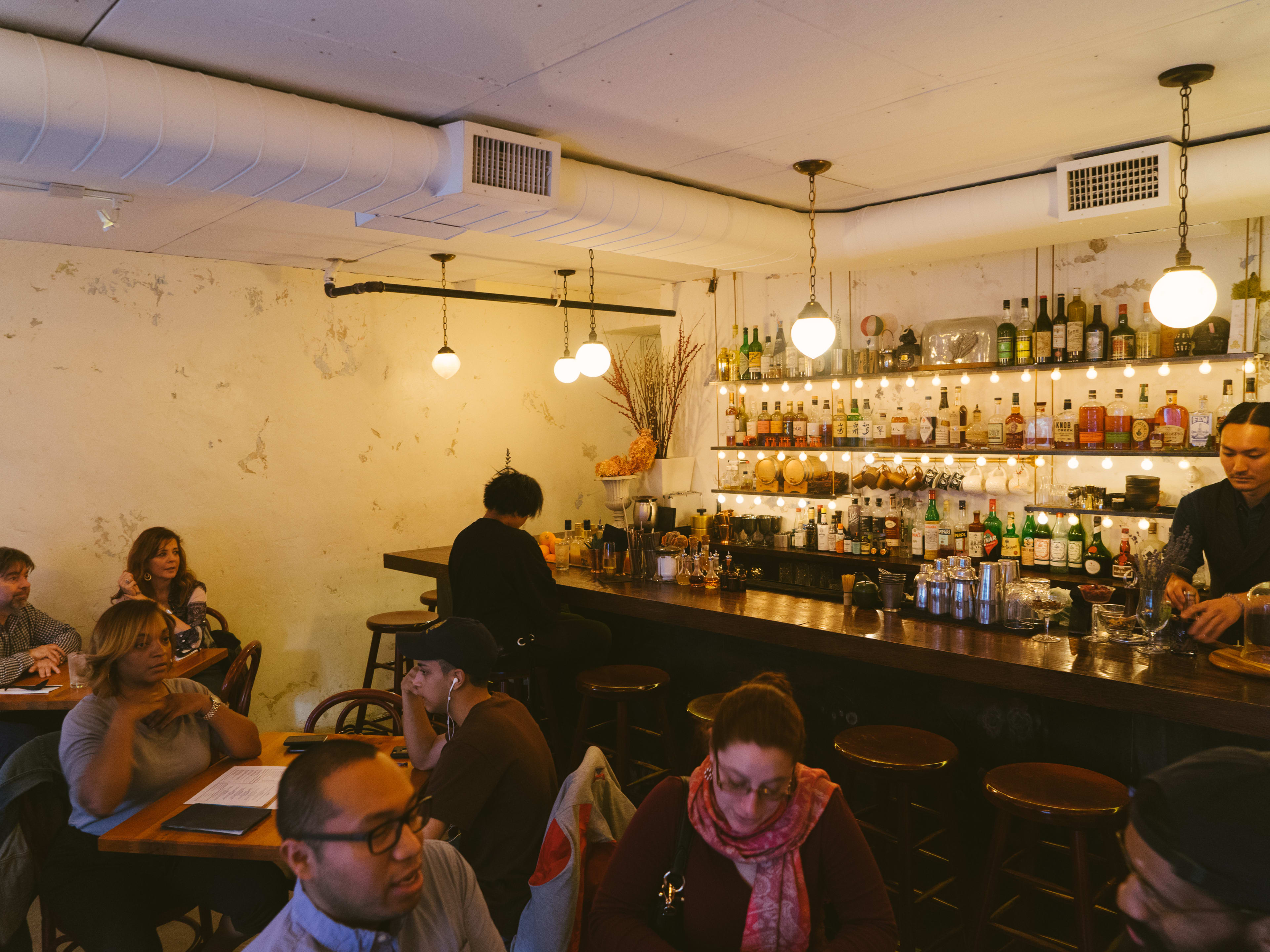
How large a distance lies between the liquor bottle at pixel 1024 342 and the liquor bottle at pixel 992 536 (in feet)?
2.68

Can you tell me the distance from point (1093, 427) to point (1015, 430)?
1.29 ft

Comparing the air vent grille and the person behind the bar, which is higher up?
the air vent grille

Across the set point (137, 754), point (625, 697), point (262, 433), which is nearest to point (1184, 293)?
point (625, 697)

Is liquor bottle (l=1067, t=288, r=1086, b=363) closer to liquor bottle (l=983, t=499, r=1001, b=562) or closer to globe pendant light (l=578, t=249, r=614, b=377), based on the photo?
liquor bottle (l=983, t=499, r=1001, b=562)

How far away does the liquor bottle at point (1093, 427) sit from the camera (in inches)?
173

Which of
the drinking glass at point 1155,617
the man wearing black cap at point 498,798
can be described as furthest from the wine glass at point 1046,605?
the man wearing black cap at point 498,798

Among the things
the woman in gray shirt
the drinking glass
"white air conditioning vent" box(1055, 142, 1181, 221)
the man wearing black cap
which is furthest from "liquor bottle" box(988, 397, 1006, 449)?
the woman in gray shirt

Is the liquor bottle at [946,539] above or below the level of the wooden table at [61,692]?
above

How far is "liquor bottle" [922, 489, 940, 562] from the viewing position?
4.91 meters

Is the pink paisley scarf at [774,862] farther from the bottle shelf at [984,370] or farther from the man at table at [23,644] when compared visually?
the bottle shelf at [984,370]

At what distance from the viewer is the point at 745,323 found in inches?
239

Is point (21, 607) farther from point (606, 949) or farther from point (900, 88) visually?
point (900, 88)

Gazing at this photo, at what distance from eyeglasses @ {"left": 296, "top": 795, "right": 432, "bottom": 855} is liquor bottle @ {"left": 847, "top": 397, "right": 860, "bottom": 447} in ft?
14.2

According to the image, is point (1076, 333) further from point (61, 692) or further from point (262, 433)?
point (61, 692)
